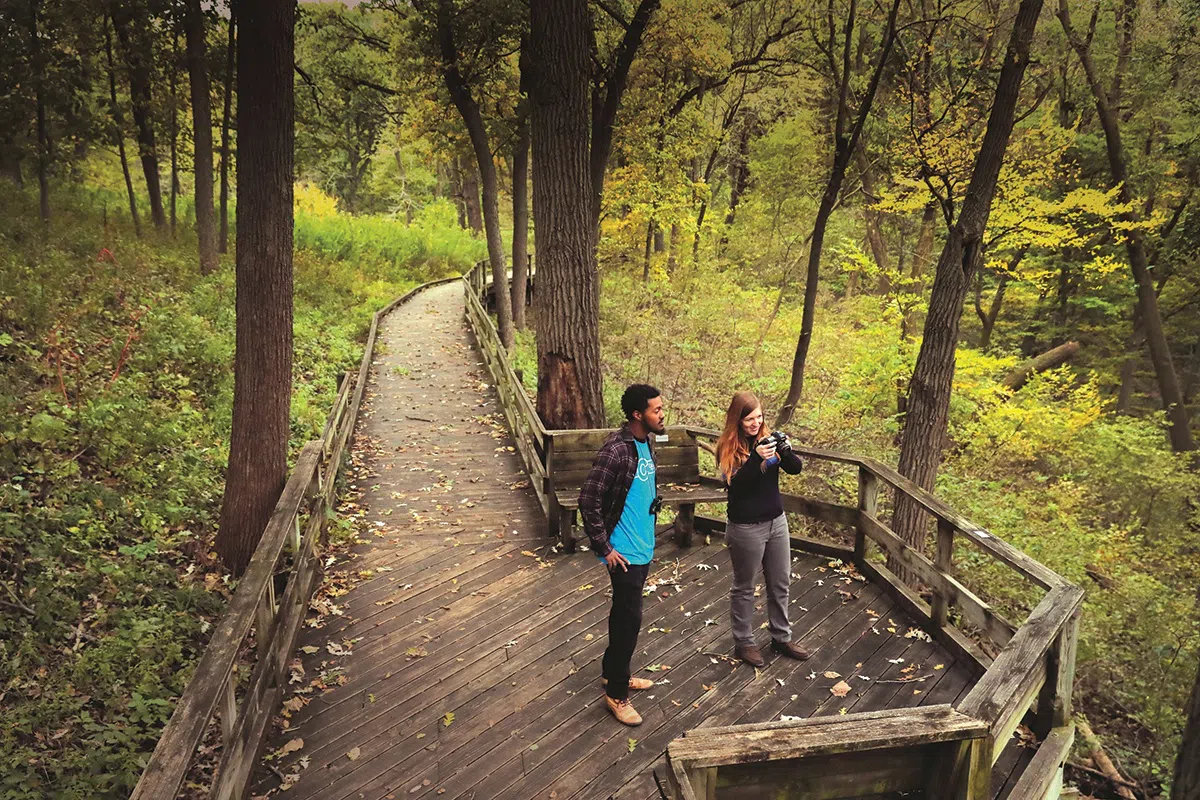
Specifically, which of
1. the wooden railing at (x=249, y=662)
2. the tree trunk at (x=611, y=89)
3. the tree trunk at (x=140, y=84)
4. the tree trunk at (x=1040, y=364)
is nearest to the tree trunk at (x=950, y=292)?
the tree trunk at (x=611, y=89)

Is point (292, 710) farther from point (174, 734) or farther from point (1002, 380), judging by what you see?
point (1002, 380)

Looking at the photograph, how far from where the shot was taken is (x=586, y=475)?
728 centimetres

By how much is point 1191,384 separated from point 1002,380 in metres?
9.14

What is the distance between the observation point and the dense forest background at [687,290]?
19.5ft

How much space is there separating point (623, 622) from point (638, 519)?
0.72 metres

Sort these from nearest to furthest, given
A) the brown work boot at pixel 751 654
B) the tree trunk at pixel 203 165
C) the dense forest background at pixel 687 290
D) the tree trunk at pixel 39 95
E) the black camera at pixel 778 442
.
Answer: the black camera at pixel 778 442 < the brown work boot at pixel 751 654 < the dense forest background at pixel 687 290 < the tree trunk at pixel 39 95 < the tree trunk at pixel 203 165

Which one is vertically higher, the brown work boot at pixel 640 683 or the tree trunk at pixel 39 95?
the tree trunk at pixel 39 95

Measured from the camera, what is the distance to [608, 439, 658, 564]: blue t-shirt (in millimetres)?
4398

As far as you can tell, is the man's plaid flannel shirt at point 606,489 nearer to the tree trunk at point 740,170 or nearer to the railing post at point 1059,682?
the railing post at point 1059,682

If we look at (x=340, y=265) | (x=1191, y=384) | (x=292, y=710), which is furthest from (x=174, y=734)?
(x=1191, y=384)

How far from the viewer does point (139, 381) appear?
352 inches

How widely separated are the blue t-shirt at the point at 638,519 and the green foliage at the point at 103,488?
3.21m

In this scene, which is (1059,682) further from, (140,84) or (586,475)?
(140,84)

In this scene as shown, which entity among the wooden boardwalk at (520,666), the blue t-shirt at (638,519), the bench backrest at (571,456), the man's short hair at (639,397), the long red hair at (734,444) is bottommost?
the wooden boardwalk at (520,666)
